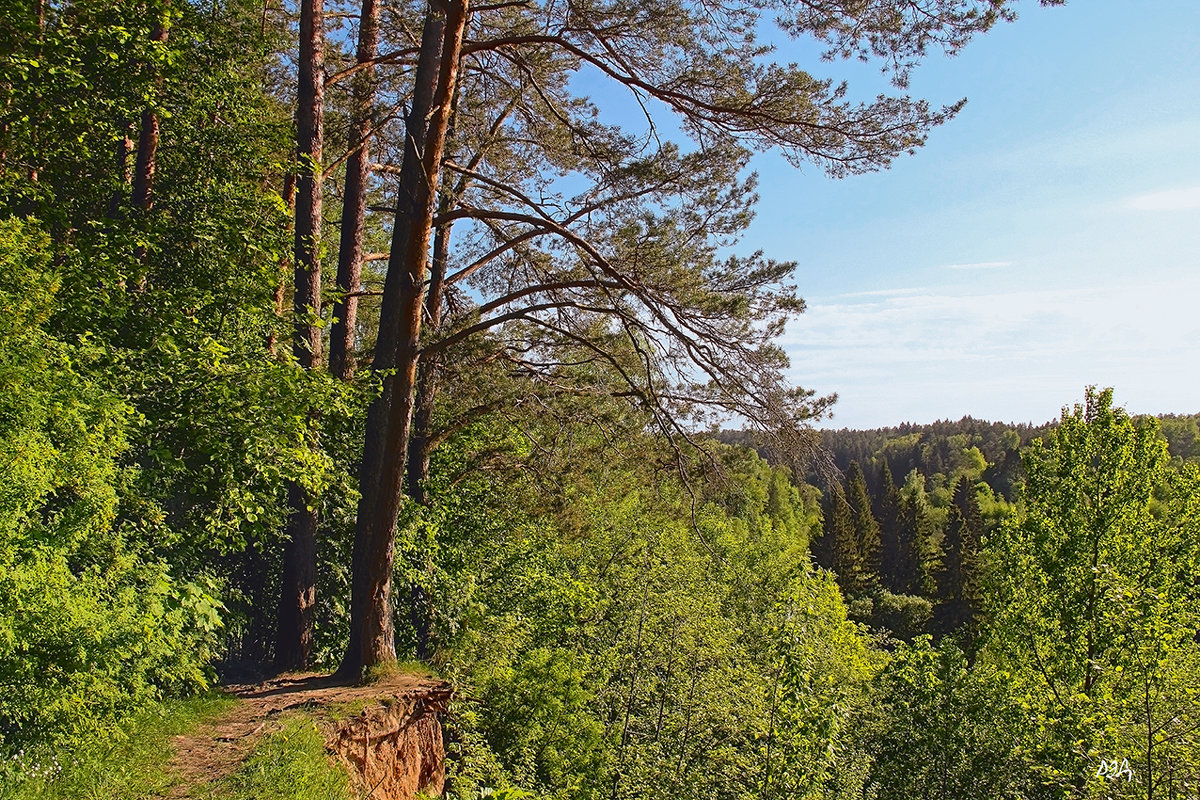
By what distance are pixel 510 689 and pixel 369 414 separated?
4910 millimetres

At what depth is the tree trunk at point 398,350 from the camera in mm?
7168

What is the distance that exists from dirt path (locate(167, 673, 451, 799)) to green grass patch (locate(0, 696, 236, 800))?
12 cm

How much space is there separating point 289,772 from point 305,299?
17.3 feet

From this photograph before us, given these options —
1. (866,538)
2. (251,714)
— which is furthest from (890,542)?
(251,714)

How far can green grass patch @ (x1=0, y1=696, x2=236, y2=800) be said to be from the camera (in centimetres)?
410

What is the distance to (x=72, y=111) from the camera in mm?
6168

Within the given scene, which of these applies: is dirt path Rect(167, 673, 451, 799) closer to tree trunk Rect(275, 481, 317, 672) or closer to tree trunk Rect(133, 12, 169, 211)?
tree trunk Rect(275, 481, 317, 672)

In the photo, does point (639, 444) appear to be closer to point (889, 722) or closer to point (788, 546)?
point (889, 722)

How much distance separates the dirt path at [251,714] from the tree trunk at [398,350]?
0.41 metres

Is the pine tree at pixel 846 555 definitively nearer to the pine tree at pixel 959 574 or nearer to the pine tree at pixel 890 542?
the pine tree at pixel 959 574

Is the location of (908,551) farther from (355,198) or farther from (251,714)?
(251,714)

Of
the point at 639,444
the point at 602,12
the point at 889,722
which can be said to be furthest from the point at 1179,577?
the point at 602,12

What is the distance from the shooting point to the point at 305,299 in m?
8.34

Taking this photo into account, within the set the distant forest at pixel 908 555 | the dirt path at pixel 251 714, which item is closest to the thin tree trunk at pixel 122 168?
the dirt path at pixel 251 714
